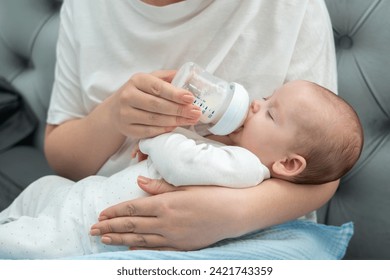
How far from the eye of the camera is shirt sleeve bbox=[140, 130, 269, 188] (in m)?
0.95

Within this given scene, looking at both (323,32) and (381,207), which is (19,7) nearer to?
(323,32)

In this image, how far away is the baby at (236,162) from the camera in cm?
97

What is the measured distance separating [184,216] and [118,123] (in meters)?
0.23

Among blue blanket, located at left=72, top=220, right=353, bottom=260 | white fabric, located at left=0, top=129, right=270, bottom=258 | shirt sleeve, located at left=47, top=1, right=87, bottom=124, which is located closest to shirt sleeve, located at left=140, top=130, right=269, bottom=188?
white fabric, located at left=0, top=129, right=270, bottom=258

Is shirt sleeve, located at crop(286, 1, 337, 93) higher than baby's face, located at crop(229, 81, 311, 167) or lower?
higher

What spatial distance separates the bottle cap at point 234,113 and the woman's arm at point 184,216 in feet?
0.35

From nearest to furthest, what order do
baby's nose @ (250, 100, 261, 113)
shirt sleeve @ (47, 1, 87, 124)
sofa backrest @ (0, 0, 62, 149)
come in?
baby's nose @ (250, 100, 261, 113) < shirt sleeve @ (47, 1, 87, 124) < sofa backrest @ (0, 0, 62, 149)

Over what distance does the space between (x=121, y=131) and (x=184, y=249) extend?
252 millimetres

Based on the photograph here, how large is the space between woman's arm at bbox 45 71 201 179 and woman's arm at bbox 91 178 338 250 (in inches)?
4.4

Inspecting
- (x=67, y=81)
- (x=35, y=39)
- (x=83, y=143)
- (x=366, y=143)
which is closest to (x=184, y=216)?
(x=83, y=143)

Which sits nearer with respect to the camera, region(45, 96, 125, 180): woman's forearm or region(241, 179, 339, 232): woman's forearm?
region(241, 179, 339, 232): woman's forearm

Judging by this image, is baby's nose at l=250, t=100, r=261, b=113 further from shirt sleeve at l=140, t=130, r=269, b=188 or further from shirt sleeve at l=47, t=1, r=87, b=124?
shirt sleeve at l=47, t=1, r=87, b=124

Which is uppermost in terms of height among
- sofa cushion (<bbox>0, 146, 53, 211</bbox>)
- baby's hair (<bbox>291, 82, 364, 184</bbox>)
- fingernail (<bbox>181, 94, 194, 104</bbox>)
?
baby's hair (<bbox>291, 82, 364, 184</bbox>)

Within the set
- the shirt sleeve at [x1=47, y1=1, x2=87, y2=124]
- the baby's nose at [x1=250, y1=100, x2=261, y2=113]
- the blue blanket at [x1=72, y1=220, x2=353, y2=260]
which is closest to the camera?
the blue blanket at [x1=72, y1=220, x2=353, y2=260]
